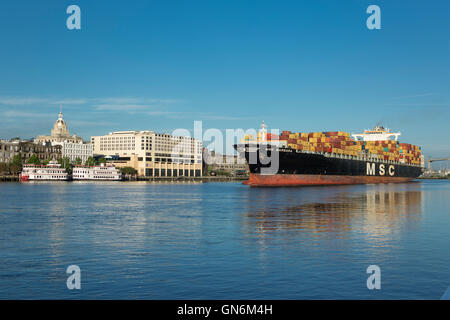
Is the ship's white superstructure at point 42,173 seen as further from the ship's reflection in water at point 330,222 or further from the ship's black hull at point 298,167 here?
the ship's reflection in water at point 330,222

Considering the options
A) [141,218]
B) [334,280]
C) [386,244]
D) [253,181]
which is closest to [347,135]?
[253,181]

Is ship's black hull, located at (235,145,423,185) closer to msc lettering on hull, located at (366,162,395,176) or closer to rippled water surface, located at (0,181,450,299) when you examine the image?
msc lettering on hull, located at (366,162,395,176)

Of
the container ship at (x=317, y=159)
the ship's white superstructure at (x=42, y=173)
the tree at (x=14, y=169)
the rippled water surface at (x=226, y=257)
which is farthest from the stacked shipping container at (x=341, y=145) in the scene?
the tree at (x=14, y=169)

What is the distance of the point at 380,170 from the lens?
446 ft

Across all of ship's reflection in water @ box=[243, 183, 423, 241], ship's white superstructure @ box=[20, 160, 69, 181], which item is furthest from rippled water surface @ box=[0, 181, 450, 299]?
ship's white superstructure @ box=[20, 160, 69, 181]

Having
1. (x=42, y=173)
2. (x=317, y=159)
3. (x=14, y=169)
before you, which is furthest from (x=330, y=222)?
(x=14, y=169)

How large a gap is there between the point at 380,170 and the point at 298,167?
47.9 metres

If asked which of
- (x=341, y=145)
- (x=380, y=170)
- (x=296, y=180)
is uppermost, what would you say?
(x=341, y=145)

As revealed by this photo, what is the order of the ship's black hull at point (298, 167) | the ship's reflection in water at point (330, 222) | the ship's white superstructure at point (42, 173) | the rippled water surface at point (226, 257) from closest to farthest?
the rippled water surface at point (226, 257)
the ship's reflection in water at point (330, 222)
the ship's black hull at point (298, 167)
the ship's white superstructure at point (42, 173)

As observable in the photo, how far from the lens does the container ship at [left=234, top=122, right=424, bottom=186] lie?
95438 mm

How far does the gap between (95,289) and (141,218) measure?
25.1 meters

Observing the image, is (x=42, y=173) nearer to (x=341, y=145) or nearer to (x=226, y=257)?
(x=341, y=145)

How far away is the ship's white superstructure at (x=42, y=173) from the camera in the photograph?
179 meters

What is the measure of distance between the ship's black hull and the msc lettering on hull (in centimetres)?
79
